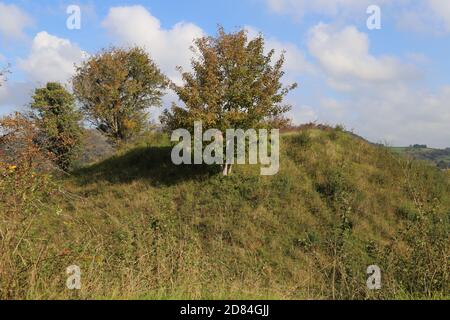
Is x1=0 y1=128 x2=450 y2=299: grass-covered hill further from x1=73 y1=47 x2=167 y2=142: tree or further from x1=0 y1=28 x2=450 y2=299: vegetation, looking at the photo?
x1=73 y1=47 x2=167 y2=142: tree

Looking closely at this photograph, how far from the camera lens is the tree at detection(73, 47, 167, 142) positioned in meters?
37.7

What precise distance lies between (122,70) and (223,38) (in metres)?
19.4

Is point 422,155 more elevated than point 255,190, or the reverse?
point 422,155

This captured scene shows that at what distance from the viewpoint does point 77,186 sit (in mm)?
23969

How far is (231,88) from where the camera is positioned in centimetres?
2041

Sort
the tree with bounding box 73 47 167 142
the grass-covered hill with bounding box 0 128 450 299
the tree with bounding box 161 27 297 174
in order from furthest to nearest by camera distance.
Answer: the tree with bounding box 73 47 167 142, the tree with bounding box 161 27 297 174, the grass-covered hill with bounding box 0 128 450 299

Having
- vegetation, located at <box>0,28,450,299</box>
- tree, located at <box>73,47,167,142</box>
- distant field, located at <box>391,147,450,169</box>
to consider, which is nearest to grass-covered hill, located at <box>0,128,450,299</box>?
vegetation, located at <box>0,28,450,299</box>

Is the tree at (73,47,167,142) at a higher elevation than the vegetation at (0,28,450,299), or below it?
higher

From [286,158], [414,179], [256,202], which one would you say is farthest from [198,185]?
[414,179]

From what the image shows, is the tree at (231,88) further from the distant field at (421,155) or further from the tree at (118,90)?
the tree at (118,90)

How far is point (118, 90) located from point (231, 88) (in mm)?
20548
